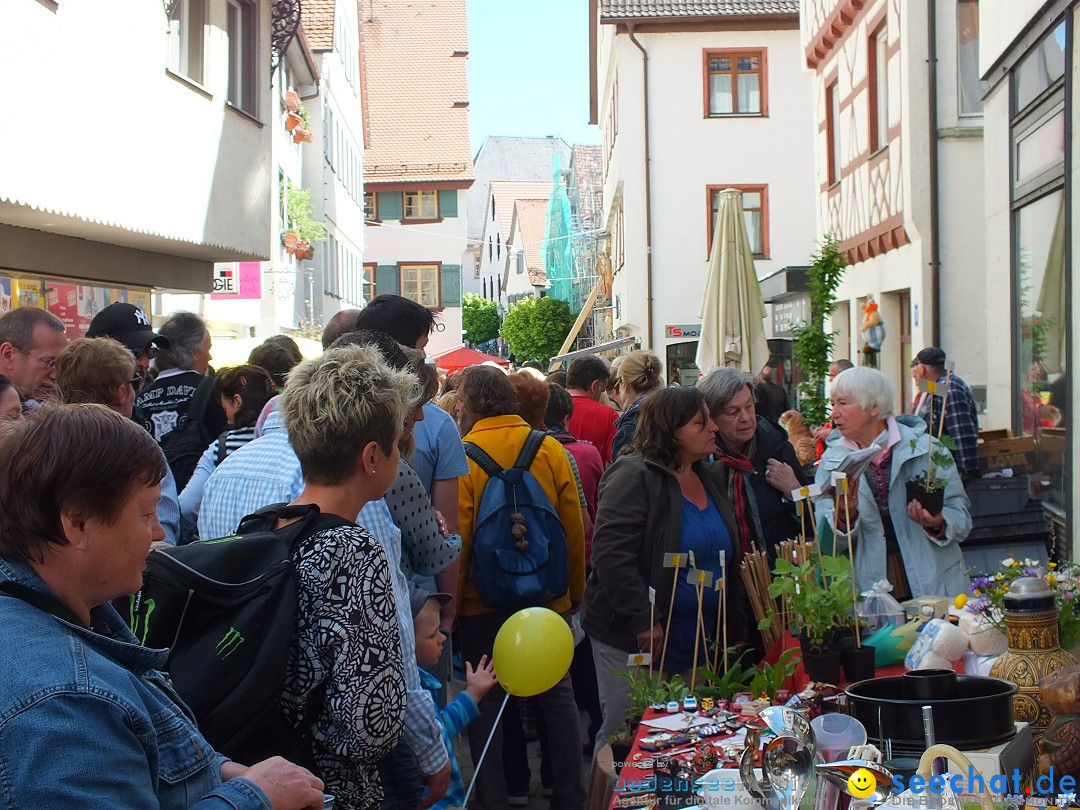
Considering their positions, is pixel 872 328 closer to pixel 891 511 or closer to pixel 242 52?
pixel 242 52

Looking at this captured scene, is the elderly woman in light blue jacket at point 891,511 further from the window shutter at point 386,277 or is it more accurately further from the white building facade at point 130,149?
the window shutter at point 386,277

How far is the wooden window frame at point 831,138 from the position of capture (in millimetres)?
17500

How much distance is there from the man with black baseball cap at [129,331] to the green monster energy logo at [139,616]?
12.6 feet

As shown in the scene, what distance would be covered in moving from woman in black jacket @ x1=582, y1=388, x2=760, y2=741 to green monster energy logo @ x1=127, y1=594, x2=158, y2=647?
2.73 metres

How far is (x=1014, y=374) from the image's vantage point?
8664 mm

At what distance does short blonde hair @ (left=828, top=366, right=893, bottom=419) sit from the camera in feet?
17.4

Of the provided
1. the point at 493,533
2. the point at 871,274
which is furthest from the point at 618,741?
the point at 871,274

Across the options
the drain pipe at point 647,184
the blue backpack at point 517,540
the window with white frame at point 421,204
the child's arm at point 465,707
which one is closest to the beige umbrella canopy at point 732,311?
the blue backpack at point 517,540

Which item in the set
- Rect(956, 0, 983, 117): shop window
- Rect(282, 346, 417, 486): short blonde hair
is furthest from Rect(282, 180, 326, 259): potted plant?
Rect(282, 346, 417, 486): short blonde hair

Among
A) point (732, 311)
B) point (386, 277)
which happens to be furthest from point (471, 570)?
point (386, 277)

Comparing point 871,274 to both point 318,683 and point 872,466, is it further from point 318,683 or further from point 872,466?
point 318,683

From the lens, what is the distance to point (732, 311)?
13.0 metres

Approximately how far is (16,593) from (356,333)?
107 inches

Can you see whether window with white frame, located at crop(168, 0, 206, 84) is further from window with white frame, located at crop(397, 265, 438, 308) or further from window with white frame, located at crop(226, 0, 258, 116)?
window with white frame, located at crop(397, 265, 438, 308)
